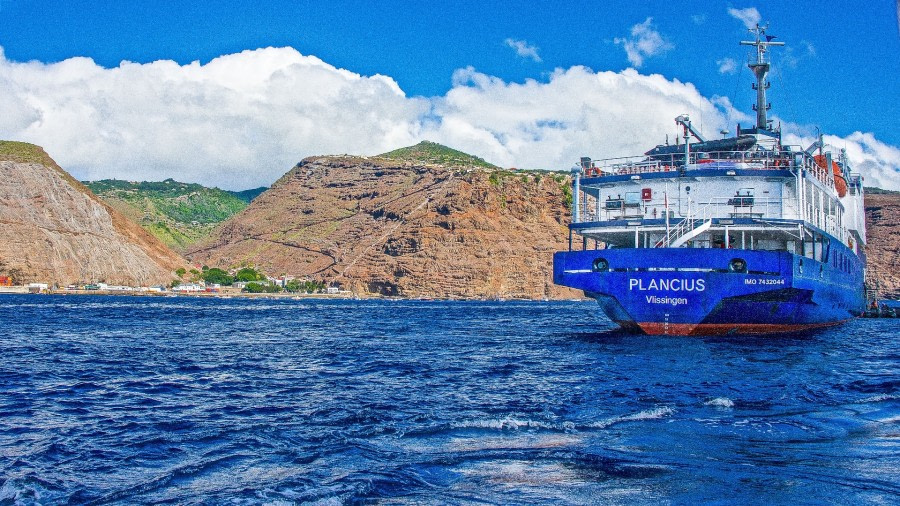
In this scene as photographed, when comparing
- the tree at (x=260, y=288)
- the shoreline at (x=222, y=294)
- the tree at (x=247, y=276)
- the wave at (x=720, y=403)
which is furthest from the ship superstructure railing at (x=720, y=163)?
the tree at (x=247, y=276)

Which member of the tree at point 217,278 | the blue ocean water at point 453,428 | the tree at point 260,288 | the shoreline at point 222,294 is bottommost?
the blue ocean water at point 453,428

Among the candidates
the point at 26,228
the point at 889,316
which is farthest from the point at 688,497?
the point at 26,228

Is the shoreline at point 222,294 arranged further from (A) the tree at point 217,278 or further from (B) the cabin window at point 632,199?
(B) the cabin window at point 632,199

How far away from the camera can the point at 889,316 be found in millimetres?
76188

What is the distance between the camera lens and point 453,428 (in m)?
14.6

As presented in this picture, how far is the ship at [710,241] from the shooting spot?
109 ft

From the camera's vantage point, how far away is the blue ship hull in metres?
32.9

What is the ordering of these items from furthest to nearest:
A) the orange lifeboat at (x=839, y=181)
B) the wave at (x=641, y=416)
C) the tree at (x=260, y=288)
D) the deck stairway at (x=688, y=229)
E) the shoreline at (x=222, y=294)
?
the tree at (x=260, y=288) → the shoreline at (x=222, y=294) → the orange lifeboat at (x=839, y=181) → the deck stairway at (x=688, y=229) → the wave at (x=641, y=416)

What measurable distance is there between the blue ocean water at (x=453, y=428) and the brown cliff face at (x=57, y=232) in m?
129

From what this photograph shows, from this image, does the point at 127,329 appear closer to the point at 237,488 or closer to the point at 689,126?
the point at 689,126

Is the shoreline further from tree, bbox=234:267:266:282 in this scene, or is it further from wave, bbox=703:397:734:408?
wave, bbox=703:397:734:408

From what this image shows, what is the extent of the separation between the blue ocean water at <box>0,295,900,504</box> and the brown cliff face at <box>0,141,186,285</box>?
129 metres

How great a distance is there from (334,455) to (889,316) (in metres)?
76.5

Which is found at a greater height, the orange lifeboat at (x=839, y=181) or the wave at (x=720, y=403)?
the orange lifeboat at (x=839, y=181)
